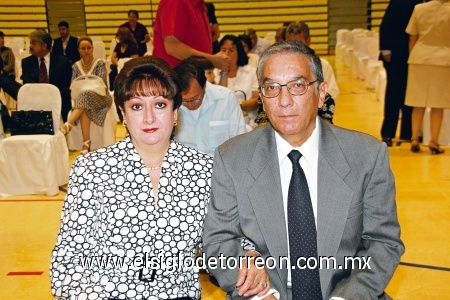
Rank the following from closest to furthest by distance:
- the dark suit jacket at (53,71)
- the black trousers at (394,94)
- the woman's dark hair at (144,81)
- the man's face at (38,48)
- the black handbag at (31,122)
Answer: the woman's dark hair at (144,81) → the black handbag at (31,122) → the black trousers at (394,94) → the man's face at (38,48) → the dark suit jacket at (53,71)

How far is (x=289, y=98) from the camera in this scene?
7.39 feet

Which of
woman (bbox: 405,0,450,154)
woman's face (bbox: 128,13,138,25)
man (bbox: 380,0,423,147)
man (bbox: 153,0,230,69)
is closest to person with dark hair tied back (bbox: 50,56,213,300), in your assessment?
man (bbox: 153,0,230,69)

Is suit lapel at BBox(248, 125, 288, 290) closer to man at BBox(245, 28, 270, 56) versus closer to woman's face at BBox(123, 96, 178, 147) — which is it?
woman's face at BBox(123, 96, 178, 147)

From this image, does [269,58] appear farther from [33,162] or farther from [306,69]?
[33,162]

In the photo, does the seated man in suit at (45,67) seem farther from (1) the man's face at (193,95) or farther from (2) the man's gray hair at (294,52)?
(2) the man's gray hair at (294,52)

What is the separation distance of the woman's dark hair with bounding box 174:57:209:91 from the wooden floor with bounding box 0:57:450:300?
1.26m

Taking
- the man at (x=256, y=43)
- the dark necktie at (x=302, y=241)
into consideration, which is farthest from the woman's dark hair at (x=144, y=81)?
the man at (x=256, y=43)

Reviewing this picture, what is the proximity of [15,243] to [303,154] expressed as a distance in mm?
3444

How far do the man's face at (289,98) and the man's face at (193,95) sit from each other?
5.85 feet

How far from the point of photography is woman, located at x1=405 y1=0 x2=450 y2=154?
712 cm

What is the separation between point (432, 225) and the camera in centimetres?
509

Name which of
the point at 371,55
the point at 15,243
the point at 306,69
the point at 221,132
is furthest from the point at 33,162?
the point at 371,55

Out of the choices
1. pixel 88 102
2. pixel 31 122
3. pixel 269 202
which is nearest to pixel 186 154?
pixel 269 202

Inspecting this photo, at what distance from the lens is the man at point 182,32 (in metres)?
4.05
